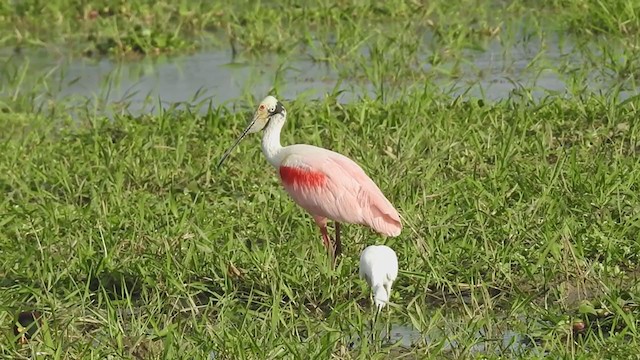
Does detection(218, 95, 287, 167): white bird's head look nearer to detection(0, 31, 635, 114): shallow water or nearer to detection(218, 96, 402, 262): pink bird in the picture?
detection(218, 96, 402, 262): pink bird

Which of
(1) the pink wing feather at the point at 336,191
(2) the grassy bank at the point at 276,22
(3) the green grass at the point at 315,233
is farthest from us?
(2) the grassy bank at the point at 276,22

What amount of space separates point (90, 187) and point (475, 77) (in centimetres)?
333

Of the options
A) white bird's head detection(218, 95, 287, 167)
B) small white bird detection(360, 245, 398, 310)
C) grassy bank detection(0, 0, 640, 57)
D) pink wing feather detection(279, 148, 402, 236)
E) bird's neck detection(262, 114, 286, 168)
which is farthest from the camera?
grassy bank detection(0, 0, 640, 57)

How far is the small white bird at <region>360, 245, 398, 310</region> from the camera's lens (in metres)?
6.24

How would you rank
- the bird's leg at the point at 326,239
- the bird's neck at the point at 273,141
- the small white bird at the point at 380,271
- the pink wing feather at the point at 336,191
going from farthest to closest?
the bird's neck at the point at 273,141 → the bird's leg at the point at 326,239 → the pink wing feather at the point at 336,191 → the small white bird at the point at 380,271

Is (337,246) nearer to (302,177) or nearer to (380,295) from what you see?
(302,177)

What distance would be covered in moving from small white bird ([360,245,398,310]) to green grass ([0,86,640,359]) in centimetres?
12

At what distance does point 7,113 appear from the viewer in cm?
1027

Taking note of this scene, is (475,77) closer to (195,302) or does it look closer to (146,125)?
(146,125)

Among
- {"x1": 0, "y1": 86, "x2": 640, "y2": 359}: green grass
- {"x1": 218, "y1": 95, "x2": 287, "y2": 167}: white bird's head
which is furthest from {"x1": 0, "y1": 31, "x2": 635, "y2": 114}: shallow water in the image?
{"x1": 218, "y1": 95, "x2": 287, "y2": 167}: white bird's head

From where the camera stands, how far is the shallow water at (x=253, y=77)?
34.2 ft

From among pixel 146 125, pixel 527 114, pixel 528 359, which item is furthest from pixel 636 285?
pixel 146 125

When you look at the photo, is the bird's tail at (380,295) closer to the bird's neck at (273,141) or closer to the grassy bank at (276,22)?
the bird's neck at (273,141)

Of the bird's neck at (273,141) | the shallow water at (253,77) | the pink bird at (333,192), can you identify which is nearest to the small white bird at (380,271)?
the pink bird at (333,192)
